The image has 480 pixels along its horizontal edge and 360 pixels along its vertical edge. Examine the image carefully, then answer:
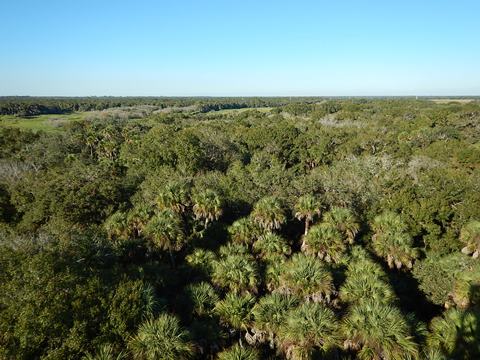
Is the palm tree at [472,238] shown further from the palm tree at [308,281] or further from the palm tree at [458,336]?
the palm tree at [308,281]

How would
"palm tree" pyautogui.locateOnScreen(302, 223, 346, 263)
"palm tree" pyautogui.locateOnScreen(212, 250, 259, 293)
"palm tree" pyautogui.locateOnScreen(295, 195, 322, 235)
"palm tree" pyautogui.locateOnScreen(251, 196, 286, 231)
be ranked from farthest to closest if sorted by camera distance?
"palm tree" pyautogui.locateOnScreen(295, 195, 322, 235) < "palm tree" pyautogui.locateOnScreen(251, 196, 286, 231) < "palm tree" pyautogui.locateOnScreen(302, 223, 346, 263) < "palm tree" pyautogui.locateOnScreen(212, 250, 259, 293)

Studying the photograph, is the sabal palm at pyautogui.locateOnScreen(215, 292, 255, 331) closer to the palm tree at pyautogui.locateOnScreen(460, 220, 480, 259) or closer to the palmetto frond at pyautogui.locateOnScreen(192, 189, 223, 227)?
the palmetto frond at pyautogui.locateOnScreen(192, 189, 223, 227)

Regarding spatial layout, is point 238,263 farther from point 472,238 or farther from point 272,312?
point 472,238

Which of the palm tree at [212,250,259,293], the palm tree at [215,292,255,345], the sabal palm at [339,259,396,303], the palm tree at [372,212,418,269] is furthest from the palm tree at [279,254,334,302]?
the palm tree at [372,212,418,269]

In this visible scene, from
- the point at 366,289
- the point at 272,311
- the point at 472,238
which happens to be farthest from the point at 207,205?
the point at 472,238

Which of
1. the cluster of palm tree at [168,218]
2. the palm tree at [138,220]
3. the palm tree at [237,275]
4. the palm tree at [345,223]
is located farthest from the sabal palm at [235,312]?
the palm tree at [138,220]

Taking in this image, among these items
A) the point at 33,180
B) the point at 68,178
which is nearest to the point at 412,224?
the point at 68,178

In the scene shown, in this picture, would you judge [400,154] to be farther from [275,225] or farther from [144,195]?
[144,195]
